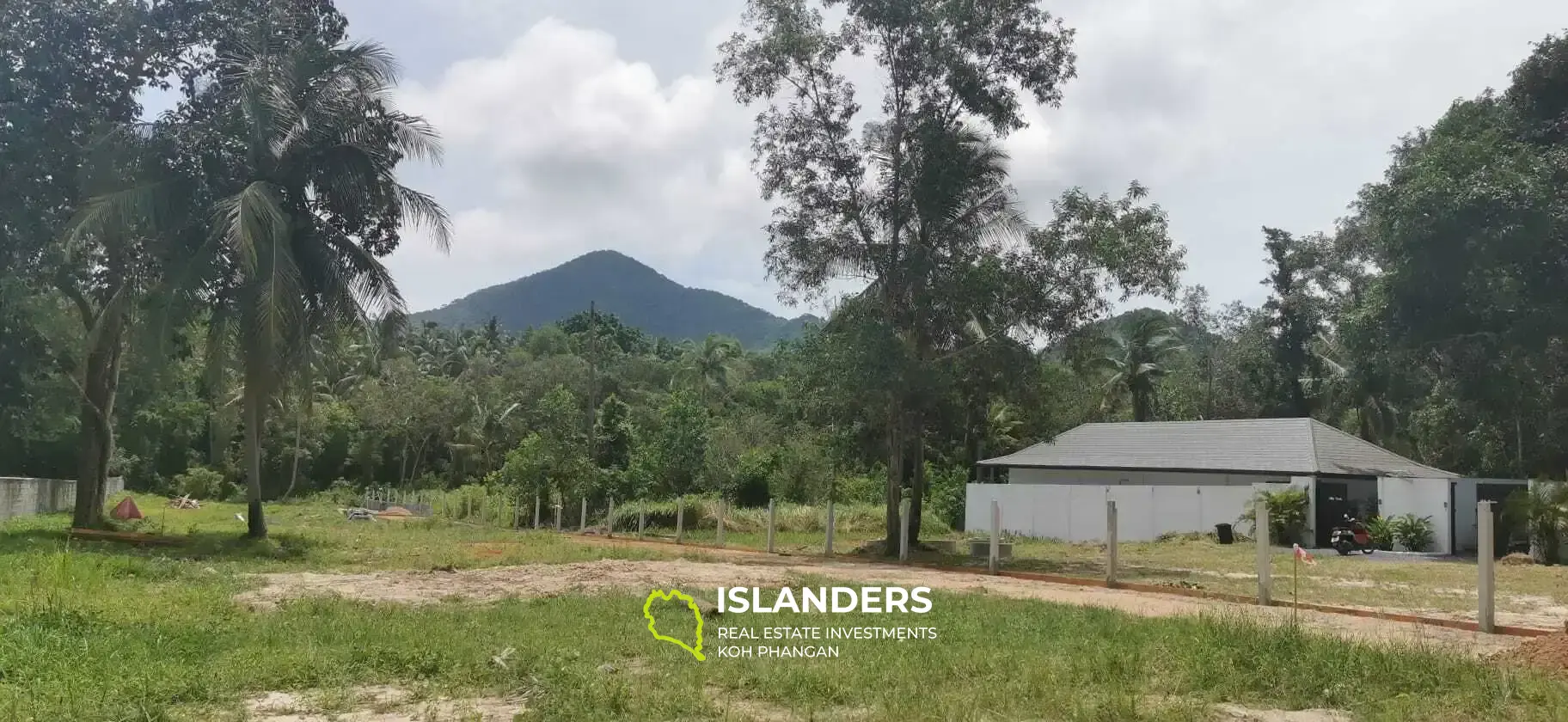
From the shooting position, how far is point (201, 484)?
48062 millimetres

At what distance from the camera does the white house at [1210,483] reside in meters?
22.5

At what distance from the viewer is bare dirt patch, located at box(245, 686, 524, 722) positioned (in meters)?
5.84

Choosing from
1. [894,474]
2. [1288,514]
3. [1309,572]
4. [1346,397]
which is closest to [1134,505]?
[1288,514]

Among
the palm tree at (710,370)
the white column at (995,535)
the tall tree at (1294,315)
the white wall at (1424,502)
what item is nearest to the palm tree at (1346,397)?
the tall tree at (1294,315)

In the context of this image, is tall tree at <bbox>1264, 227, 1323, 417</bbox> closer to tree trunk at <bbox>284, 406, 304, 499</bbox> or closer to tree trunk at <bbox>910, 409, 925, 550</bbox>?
tree trunk at <bbox>910, 409, 925, 550</bbox>

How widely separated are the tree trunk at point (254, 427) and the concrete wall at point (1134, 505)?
1771 cm

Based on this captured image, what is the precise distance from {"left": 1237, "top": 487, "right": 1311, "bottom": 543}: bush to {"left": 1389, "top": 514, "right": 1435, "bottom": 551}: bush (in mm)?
1884

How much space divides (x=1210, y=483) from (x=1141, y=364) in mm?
16070

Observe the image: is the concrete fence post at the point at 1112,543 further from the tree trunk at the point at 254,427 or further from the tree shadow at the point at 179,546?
the tree trunk at the point at 254,427

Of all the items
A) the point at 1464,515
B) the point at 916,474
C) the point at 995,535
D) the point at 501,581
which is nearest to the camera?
the point at 501,581

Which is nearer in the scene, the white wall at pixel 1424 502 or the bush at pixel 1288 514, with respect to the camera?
the white wall at pixel 1424 502

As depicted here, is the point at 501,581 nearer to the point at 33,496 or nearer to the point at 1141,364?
the point at 33,496

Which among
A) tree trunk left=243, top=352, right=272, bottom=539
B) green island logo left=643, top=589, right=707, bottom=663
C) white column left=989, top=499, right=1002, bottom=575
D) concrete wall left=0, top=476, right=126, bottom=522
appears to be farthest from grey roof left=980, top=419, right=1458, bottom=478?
concrete wall left=0, top=476, right=126, bottom=522

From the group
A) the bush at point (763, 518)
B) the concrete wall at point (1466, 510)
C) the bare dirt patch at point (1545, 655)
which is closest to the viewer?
the bare dirt patch at point (1545, 655)
